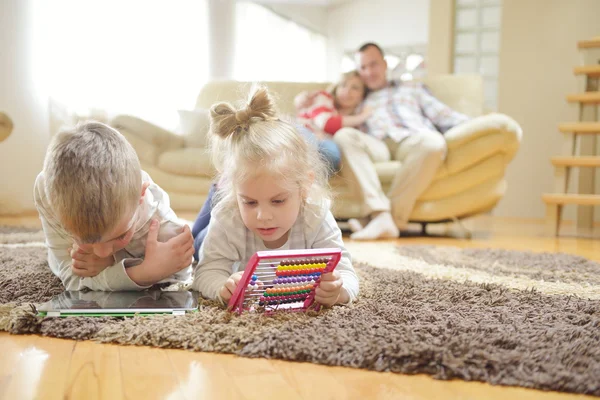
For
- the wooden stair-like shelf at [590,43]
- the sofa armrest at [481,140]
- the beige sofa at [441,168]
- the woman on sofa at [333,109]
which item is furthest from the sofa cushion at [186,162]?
the wooden stair-like shelf at [590,43]

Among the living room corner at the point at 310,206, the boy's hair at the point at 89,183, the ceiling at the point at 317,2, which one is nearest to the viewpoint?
the living room corner at the point at 310,206

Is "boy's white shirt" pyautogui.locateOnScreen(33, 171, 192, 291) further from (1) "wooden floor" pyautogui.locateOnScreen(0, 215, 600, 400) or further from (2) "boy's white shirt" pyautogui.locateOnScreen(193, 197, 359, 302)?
(1) "wooden floor" pyautogui.locateOnScreen(0, 215, 600, 400)

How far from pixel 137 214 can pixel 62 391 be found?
1.47 ft

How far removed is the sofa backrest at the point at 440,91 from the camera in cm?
332

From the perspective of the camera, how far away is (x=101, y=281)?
128 cm

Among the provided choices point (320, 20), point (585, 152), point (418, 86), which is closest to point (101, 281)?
point (418, 86)

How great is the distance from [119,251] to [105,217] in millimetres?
307


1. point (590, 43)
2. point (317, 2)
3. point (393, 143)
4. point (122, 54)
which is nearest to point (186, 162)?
point (393, 143)

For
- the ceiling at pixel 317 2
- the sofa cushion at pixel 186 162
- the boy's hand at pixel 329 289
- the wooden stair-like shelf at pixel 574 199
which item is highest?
the ceiling at pixel 317 2

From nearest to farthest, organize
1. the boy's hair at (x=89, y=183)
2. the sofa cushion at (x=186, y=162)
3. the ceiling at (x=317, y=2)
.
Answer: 1. the boy's hair at (x=89, y=183)
2. the sofa cushion at (x=186, y=162)
3. the ceiling at (x=317, y=2)

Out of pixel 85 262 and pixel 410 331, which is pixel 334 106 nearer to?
pixel 85 262

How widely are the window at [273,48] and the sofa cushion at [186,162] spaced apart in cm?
186

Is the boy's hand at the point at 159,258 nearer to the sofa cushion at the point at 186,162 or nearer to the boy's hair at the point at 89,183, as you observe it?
the boy's hair at the point at 89,183

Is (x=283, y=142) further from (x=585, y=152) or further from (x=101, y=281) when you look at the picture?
(x=585, y=152)
